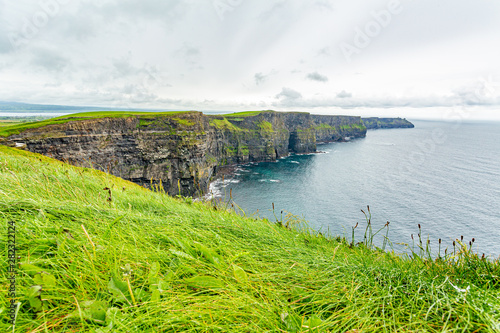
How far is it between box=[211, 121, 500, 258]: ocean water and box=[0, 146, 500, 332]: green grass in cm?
2172

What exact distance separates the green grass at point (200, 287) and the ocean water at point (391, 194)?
2172cm

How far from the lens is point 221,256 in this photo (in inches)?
107

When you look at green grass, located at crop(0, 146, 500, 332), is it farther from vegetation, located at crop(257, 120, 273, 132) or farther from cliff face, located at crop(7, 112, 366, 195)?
vegetation, located at crop(257, 120, 273, 132)

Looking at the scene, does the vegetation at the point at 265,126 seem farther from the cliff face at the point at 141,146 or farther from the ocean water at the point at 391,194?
the cliff face at the point at 141,146

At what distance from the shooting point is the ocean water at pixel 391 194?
41.1 m

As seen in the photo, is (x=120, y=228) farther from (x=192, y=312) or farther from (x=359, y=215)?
(x=359, y=215)

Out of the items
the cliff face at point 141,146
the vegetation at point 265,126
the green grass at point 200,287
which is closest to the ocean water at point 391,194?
the cliff face at point 141,146

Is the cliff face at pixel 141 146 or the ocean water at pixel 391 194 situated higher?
the cliff face at pixel 141 146

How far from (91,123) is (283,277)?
61163mm

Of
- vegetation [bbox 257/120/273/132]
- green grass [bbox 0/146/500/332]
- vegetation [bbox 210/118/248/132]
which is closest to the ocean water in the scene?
vegetation [bbox 210/118/248/132]

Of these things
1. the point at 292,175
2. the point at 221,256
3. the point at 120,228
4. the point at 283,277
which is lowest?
the point at 292,175

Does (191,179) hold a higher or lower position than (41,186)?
lower

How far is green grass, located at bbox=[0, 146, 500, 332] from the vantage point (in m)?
1.73

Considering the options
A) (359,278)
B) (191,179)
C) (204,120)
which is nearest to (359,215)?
(191,179)
